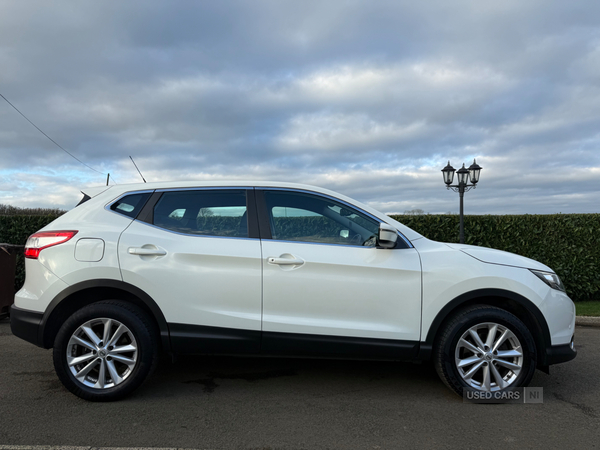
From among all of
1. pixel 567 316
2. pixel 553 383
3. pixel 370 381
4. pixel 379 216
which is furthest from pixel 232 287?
pixel 553 383

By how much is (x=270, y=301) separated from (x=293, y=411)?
2.80 ft

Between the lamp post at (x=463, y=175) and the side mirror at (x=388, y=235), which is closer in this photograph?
the side mirror at (x=388, y=235)

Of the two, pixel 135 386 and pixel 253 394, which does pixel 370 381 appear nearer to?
pixel 253 394

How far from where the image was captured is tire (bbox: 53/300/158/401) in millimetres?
3512

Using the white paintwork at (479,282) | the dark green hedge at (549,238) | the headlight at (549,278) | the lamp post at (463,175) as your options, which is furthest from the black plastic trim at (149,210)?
the lamp post at (463,175)

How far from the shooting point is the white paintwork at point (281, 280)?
351cm

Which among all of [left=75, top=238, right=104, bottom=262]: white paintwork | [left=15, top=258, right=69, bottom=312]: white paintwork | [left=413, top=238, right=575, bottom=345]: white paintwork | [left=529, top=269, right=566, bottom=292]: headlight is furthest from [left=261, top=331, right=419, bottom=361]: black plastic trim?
[left=15, top=258, right=69, bottom=312]: white paintwork

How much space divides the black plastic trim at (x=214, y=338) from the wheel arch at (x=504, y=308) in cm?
138

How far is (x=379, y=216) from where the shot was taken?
12.5ft

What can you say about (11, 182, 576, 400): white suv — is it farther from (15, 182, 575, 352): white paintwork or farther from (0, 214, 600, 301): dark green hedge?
(0, 214, 600, 301): dark green hedge

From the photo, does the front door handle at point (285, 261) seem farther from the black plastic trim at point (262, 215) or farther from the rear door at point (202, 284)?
the black plastic trim at point (262, 215)

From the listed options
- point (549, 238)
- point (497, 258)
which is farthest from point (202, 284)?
point (549, 238)

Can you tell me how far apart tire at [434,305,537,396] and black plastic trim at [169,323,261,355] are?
1515mm

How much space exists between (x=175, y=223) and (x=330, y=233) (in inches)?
51.8
